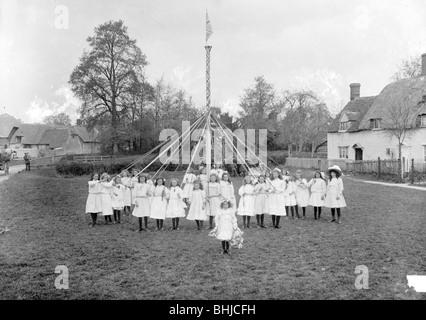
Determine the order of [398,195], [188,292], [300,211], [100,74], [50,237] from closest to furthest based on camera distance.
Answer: [188,292]
[50,237]
[300,211]
[398,195]
[100,74]

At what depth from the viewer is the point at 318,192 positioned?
11.1m

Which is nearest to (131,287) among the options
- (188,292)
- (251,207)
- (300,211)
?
(188,292)

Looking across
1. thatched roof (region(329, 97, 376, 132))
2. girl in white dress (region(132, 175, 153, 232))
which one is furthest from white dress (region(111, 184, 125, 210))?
thatched roof (region(329, 97, 376, 132))

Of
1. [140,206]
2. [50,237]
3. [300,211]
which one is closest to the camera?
[50,237]

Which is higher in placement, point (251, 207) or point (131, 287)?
point (251, 207)

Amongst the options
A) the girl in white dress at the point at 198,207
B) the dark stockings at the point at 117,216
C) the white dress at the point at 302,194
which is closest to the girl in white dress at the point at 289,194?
the white dress at the point at 302,194

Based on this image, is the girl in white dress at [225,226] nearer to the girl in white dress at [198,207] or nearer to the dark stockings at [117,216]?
the girl in white dress at [198,207]

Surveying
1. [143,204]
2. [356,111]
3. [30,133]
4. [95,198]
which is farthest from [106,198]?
[30,133]

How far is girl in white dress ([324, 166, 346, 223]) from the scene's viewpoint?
10.4 m

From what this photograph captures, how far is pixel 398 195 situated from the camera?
15766mm
